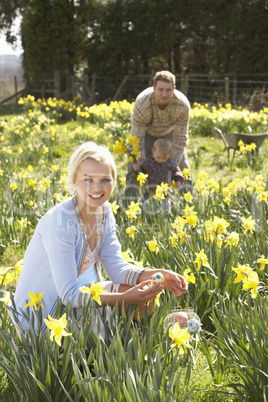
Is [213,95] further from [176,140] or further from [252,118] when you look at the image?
[176,140]

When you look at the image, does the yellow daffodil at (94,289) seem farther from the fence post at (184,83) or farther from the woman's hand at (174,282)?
the fence post at (184,83)

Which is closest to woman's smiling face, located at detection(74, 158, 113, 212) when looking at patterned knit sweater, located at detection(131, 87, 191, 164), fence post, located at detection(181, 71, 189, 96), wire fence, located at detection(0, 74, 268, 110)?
patterned knit sweater, located at detection(131, 87, 191, 164)

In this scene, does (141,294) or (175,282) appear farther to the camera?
(175,282)

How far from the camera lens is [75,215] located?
208 centimetres

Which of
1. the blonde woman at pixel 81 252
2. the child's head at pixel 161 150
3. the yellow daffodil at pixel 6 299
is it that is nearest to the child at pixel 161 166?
the child's head at pixel 161 150

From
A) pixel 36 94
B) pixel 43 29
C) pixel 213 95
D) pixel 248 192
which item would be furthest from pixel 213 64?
pixel 248 192

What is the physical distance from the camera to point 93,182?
205cm

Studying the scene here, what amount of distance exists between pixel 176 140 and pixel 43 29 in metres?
12.1

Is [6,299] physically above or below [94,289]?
below

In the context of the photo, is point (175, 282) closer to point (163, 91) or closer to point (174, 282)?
point (174, 282)

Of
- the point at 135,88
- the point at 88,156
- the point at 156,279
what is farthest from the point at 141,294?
the point at 135,88

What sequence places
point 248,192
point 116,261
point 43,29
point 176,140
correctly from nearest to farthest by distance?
1. point 116,261
2. point 248,192
3. point 176,140
4. point 43,29

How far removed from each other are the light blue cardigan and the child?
2.36 meters

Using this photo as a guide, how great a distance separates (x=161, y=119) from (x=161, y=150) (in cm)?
37
